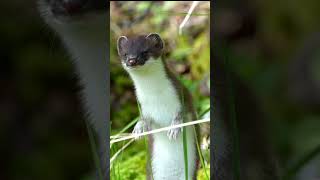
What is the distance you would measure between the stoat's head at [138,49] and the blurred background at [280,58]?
0.13 metres

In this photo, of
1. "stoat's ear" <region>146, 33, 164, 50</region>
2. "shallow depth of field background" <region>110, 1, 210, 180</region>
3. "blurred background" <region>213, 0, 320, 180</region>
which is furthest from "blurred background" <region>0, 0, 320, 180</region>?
"shallow depth of field background" <region>110, 1, 210, 180</region>

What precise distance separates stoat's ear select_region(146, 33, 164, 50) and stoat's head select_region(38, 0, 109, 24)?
9cm

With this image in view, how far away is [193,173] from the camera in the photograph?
75 centimetres

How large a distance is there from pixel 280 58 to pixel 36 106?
0.27 m

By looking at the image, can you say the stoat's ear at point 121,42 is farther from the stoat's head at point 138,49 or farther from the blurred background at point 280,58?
the blurred background at point 280,58

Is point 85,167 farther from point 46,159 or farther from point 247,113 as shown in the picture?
point 247,113

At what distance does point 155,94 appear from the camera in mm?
687

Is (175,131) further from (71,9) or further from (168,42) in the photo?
(168,42)

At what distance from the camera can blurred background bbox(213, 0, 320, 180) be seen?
1.74 feet

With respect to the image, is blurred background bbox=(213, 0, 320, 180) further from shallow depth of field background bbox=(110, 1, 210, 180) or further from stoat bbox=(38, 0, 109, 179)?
shallow depth of field background bbox=(110, 1, 210, 180)

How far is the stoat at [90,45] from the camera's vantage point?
0.57 m

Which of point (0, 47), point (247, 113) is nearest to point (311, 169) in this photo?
point (247, 113)

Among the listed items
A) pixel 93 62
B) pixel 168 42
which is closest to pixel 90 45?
pixel 93 62

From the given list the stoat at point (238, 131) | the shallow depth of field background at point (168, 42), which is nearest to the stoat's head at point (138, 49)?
the stoat at point (238, 131)
